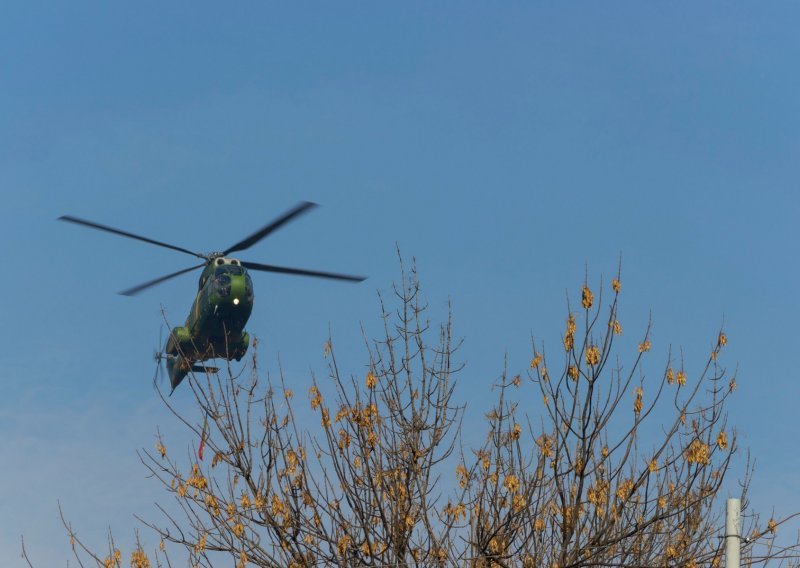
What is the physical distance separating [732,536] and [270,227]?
2217cm

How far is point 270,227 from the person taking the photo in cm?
2967

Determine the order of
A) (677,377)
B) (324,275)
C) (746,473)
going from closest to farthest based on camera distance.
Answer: (677,377)
(746,473)
(324,275)

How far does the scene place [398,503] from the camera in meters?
11.6

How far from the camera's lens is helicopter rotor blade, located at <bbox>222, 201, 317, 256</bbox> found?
28156 mm

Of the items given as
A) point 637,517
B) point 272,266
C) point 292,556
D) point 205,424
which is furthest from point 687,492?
point 272,266

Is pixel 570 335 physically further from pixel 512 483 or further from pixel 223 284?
pixel 223 284

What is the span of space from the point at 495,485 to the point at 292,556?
2196 millimetres

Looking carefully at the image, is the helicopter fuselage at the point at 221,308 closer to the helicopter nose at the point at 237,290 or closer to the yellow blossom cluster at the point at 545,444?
the helicopter nose at the point at 237,290

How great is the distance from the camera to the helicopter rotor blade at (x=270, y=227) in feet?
92.4

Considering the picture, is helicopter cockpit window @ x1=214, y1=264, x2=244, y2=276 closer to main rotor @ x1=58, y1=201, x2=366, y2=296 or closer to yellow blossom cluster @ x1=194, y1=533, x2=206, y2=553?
main rotor @ x1=58, y1=201, x2=366, y2=296

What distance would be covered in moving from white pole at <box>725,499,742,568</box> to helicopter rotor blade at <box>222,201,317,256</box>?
20022mm

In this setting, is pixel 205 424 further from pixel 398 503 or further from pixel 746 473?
pixel 746 473

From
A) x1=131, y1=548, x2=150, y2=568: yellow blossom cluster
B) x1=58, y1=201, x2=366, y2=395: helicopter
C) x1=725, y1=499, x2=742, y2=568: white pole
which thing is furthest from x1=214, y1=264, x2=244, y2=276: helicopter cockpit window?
x1=725, y1=499, x2=742, y2=568: white pole

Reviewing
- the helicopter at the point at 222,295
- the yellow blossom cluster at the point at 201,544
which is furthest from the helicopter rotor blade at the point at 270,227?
the yellow blossom cluster at the point at 201,544
